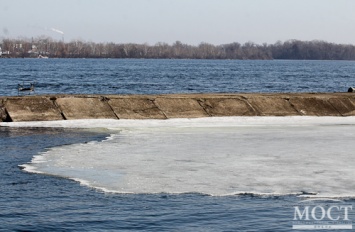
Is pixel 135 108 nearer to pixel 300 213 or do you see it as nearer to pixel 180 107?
pixel 180 107

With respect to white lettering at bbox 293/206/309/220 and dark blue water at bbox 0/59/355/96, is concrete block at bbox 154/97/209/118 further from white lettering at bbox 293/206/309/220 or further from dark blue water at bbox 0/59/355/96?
dark blue water at bbox 0/59/355/96

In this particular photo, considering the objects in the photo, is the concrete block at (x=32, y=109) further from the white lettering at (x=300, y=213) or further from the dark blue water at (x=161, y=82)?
the dark blue water at (x=161, y=82)

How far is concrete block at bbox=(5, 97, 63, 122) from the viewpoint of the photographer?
20.1m

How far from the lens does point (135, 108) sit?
69.7 feet

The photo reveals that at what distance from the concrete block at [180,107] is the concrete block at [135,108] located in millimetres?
219

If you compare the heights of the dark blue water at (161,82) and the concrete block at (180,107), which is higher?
the concrete block at (180,107)

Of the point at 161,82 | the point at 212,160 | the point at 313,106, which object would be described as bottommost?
the point at 161,82

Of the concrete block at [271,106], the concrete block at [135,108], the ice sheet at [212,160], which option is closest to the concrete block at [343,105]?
the concrete block at [271,106]

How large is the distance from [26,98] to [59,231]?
12807 millimetres

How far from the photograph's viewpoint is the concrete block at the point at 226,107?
21.8 metres

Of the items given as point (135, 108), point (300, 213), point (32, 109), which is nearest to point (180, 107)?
point (135, 108)

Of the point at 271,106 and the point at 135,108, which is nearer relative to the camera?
the point at 135,108

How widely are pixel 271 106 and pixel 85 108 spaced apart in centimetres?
563

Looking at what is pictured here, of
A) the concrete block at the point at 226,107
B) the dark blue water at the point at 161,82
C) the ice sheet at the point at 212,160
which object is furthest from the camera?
the dark blue water at the point at 161,82
